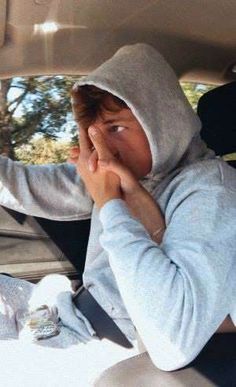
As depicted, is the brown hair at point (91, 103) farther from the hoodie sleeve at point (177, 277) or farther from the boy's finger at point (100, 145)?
the hoodie sleeve at point (177, 277)

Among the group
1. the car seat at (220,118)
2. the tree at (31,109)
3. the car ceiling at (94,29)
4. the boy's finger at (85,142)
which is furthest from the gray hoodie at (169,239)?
the car seat at (220,118)

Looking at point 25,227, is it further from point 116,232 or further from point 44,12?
point 116,232

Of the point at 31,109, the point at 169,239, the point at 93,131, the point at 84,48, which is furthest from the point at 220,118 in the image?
the point at 169,239

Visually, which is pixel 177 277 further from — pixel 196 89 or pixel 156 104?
pixel 196 89

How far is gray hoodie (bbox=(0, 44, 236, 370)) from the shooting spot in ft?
3.74

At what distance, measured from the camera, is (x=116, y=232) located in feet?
3.93

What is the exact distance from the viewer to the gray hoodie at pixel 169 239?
44.9 inches

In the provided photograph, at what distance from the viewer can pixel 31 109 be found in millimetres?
1949

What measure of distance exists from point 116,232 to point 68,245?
837mm

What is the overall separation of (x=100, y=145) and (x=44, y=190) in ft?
1.56

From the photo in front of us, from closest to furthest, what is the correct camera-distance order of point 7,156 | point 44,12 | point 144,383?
point 144,383 → point 44,12 → point 7,156

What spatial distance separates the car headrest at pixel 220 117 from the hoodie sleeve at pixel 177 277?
844 millimetres

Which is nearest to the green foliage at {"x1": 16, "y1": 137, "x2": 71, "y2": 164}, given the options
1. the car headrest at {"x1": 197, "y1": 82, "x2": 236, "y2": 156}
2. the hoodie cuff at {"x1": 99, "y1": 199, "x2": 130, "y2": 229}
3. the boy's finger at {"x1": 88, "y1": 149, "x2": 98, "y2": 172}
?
the car headrest at {"x1": 197, "y1": 82, "x2": 236, "y2": 156}

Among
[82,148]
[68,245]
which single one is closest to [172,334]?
[82,148]
